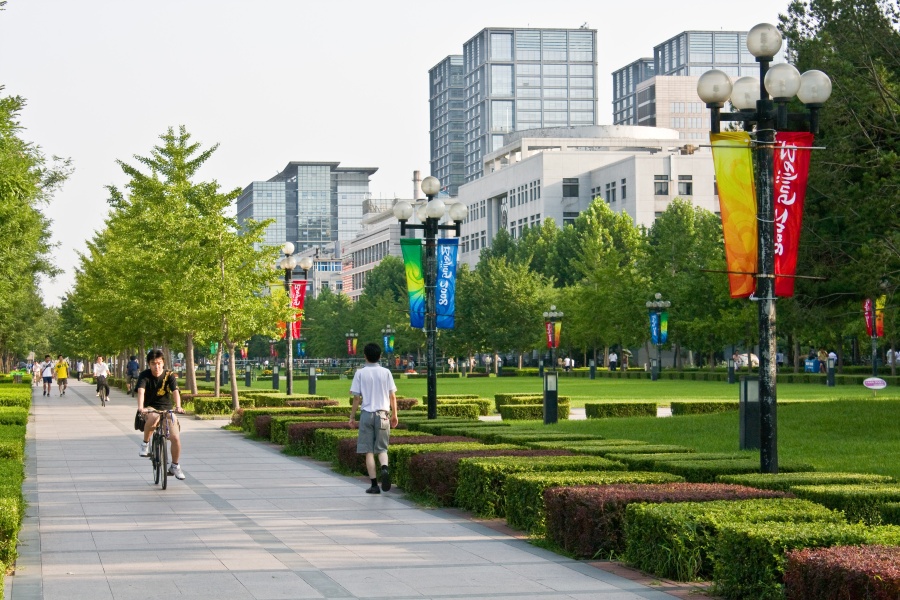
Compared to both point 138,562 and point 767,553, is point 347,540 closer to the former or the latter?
point 138,562

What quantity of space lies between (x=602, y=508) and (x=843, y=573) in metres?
3.40

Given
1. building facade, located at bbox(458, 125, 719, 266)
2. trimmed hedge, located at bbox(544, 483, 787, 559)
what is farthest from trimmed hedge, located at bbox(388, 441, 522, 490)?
building facade, located at bbox(458, 125, 719, 266)

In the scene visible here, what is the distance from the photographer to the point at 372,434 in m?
15.3

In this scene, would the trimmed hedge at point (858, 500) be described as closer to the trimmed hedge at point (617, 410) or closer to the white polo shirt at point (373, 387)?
the white polo shirt at point (373, 387)

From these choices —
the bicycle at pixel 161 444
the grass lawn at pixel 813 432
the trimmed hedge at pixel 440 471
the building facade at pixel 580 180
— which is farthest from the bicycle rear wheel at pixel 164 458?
the building facade at pixel 580 180

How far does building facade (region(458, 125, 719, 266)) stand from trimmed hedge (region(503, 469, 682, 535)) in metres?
86.2

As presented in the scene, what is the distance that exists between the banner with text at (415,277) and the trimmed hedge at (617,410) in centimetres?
807

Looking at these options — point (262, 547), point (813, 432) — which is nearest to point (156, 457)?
point (262, 547)

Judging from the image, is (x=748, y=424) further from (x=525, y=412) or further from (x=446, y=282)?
(x=525, y=412)

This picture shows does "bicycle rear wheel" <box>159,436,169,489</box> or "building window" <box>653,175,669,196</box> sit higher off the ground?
"building window" <box>653,175,669,196</box>

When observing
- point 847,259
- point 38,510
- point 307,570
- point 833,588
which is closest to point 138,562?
point 307,570

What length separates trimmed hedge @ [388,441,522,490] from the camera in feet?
50.0

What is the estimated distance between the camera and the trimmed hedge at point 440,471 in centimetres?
1379

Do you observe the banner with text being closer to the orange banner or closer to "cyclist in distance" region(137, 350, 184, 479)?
"cyclist in distance" region(137, 350, 184, 479)
